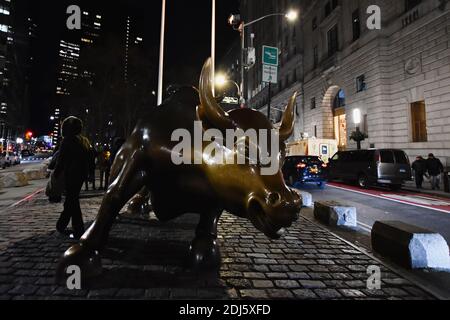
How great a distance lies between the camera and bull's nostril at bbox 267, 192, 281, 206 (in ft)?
7.81

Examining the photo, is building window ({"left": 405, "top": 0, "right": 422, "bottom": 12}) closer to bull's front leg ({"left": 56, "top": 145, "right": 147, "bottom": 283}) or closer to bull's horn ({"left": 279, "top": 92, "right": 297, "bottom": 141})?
A: bull's horn ({"left": 279, "top": 92, "right": 297, "bottom": 141})

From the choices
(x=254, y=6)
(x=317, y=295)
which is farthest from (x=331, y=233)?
(x=254, y=6)

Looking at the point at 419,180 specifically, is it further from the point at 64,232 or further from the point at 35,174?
the point at 35,174

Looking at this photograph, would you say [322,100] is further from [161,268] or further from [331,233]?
[161,268]

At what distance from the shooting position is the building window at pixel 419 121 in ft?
63.7

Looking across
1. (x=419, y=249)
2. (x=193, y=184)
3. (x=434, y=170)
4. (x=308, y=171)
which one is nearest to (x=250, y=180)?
(x=193, y=184)

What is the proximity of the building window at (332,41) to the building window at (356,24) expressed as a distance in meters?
2.91

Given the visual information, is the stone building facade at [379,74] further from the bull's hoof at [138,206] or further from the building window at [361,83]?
the bull's hoof at [138,206]

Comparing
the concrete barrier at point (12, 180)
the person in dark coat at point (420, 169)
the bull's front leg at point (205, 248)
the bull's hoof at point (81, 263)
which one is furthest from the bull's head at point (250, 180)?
the person in dark coat at point (420, 169)

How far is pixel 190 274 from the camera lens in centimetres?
332

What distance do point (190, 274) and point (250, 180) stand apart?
1.48 m

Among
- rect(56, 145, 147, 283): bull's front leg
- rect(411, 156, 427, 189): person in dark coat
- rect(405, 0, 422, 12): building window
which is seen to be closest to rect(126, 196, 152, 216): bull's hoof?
rect(56, 145, 147, 283): bull's front leg

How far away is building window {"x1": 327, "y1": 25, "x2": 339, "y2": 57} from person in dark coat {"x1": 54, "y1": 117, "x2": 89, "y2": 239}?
29624 millimetres

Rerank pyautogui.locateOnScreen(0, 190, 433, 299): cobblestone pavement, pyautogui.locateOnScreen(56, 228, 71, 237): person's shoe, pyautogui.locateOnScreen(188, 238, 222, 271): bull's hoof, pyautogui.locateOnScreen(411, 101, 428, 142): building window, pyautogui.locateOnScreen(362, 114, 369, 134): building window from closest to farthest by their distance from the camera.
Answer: pyautogui.locateOnScreen(0, 190, 433, 299): cobblestone pavement → pyautogui.locateOnScreen(188, 238, 222, 271): bull's hoof → pyautogui.locateOnScreen(56, 228, 71, 237): person's shoe → pyautogui.locateOnScreen(411, 101, 428, 142): building window → pyautogui.locateOnScreen(362, 114, 369, 134): building window
